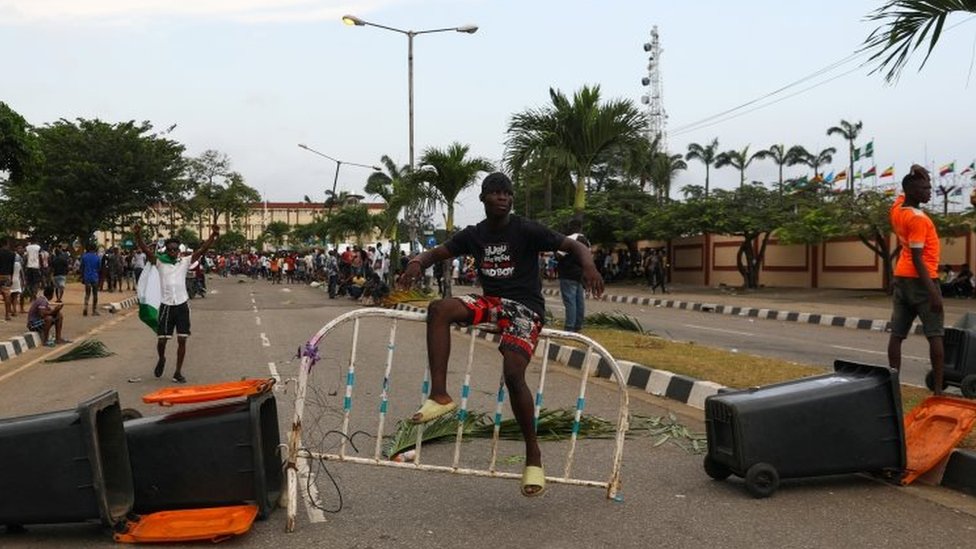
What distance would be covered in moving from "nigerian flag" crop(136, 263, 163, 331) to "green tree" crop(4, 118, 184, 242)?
27200 millimetres

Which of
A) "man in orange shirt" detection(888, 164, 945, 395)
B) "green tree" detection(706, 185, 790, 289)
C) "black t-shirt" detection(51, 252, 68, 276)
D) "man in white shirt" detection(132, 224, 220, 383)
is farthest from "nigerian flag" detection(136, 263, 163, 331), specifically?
"green tree" detection(706, 185, 790, 289)

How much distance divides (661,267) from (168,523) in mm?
30686

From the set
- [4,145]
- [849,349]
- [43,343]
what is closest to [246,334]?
[43,343]

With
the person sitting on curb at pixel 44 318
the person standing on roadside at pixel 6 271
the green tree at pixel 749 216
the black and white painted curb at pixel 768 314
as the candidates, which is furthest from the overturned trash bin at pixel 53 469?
the green tree at pixel 749 216

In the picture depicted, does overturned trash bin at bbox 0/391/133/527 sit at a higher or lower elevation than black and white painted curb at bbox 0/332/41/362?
higher

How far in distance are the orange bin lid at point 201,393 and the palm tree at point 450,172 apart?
657 inches

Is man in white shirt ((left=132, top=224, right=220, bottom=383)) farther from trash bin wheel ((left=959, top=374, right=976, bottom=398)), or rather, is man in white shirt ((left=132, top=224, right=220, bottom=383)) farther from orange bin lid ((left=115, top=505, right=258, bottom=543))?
trash bin wheel ((left=959, top=374, right=976, bottom=398))

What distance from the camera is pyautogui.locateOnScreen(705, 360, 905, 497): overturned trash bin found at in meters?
4.82

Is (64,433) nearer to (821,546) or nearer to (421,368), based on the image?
(821,546)

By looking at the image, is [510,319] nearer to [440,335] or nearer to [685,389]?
[440,335]

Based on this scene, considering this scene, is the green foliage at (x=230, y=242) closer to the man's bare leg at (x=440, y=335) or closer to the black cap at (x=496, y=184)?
the black cap at (x=496, y=184)

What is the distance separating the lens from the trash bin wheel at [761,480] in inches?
188

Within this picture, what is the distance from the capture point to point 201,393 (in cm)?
416

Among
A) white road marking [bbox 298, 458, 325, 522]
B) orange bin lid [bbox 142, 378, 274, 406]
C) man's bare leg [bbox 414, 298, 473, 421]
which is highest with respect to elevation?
man's bare leg [bbox 414, 298, 473, 421]
